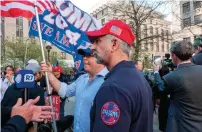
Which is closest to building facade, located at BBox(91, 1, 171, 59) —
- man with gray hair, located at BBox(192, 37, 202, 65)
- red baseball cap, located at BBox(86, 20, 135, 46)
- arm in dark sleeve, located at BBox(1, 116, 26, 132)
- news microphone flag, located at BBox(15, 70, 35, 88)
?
man with gray hair, located at BBox(192, 37, 202, 65)

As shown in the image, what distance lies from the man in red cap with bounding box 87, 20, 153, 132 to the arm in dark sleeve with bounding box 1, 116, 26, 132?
0.45m

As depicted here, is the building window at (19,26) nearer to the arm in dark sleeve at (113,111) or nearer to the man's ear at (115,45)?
the man's ear at (115,45)

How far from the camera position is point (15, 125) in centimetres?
186

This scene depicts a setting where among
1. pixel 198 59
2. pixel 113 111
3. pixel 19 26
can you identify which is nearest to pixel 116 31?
pixel 113 111

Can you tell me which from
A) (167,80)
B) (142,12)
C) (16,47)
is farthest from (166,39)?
(167,80)

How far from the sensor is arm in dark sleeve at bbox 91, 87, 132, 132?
70.7 inches

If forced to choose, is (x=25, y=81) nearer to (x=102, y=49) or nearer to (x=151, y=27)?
(x=102, y=49)

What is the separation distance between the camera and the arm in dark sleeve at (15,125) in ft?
6.05

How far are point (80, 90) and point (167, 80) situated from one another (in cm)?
101

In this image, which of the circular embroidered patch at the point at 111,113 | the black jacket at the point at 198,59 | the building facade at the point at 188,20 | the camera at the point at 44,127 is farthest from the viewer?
the building facade at the point at 188,20

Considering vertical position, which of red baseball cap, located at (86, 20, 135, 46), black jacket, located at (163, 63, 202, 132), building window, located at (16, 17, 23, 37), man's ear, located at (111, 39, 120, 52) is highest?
building window, located at (16, 17, 23, 37)

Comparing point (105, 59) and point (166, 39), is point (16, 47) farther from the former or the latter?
point (105, 59)

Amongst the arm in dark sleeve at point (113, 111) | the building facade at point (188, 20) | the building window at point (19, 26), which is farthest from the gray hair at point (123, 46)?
the building window at point (19, 26)

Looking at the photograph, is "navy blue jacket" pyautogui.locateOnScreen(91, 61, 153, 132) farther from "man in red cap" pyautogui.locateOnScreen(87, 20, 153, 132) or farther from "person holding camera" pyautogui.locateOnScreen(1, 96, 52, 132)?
"person holding camera" pyautogui.locateOnScreen(1, 96, 52, 132)
